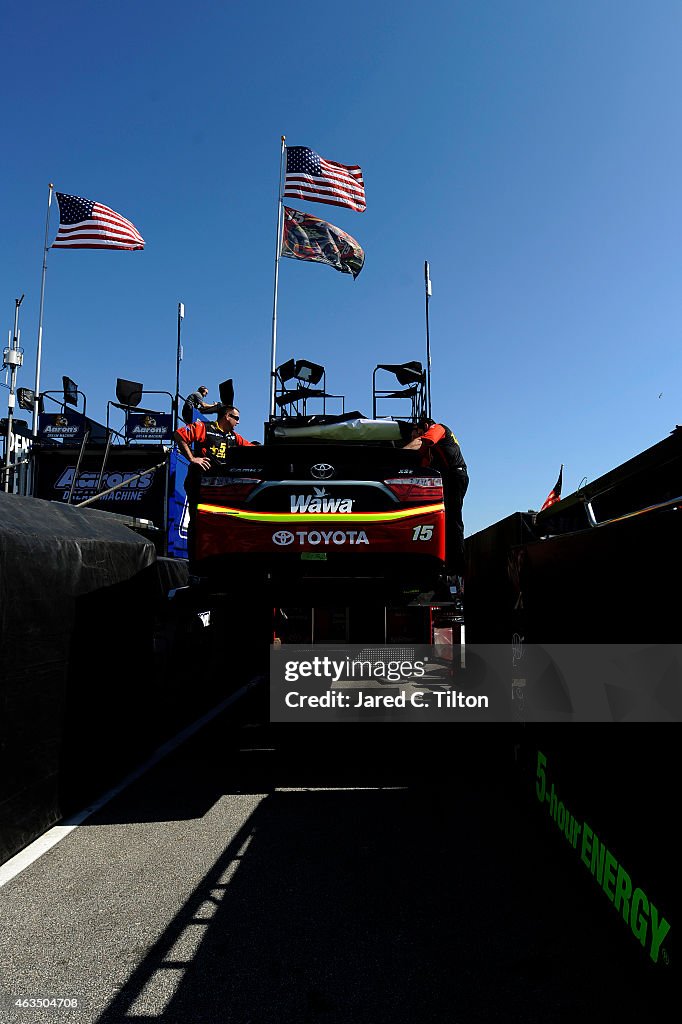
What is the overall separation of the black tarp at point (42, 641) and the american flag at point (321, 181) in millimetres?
13881

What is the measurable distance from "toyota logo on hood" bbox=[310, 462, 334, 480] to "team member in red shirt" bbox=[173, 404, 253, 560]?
0.69 meters

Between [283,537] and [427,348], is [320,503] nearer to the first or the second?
[283,537]

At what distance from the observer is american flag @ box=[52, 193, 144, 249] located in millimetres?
18020

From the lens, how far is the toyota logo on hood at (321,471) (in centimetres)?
518

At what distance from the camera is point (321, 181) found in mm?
16734

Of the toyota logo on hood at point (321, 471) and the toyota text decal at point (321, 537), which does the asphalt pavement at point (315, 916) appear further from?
the toyota logo on hood at point (321, 471)

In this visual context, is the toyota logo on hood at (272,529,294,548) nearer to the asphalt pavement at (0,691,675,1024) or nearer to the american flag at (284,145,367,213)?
the asphalt pavement at (0,691,675,1024)

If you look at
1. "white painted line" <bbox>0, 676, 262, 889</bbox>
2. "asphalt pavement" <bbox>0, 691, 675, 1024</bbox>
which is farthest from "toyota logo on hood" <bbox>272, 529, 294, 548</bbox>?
"white painted line" <bbox>0, 676, 262, 889</bbox>

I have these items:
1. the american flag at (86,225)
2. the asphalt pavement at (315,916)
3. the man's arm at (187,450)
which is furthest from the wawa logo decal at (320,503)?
the american flag at (86,225)

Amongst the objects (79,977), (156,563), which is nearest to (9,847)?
(79,977)

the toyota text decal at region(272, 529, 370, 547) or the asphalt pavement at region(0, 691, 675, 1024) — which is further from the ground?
the toyota text decal at region(272, 529, 370, 547)

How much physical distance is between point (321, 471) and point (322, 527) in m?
0.48

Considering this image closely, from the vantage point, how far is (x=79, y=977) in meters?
2.67

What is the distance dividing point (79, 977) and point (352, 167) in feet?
57.2
